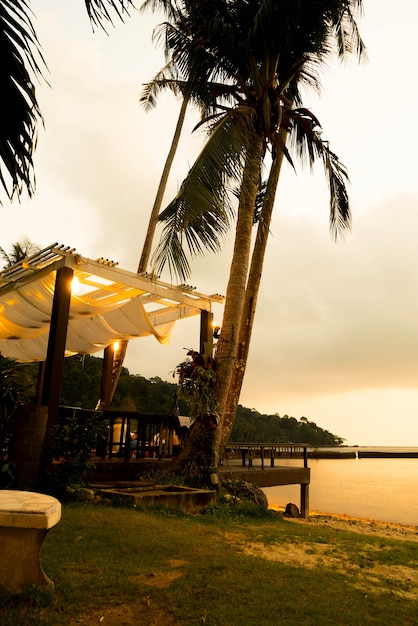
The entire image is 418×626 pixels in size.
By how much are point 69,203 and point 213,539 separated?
23.4 feet

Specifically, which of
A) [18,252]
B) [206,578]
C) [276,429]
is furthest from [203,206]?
[276,429]

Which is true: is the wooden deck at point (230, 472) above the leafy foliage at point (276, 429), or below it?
below

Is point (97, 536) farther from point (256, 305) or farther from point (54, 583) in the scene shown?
point (256, 305)

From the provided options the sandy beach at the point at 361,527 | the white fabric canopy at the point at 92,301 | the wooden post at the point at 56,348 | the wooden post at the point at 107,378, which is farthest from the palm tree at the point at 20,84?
the wooden post at the point at 107,378

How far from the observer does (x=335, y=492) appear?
2792 cm

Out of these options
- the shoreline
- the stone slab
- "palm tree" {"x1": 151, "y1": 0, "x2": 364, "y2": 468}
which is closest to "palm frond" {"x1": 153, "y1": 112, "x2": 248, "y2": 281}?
"palm tree" {"x1": 151, "y1": 0, "x2": 364, "y2": 468}

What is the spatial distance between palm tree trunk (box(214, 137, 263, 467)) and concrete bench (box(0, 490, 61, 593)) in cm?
488

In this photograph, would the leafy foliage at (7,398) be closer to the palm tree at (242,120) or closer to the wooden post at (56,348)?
the wooden post at (56,348)

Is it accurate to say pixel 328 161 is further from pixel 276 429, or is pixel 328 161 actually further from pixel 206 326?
pixel 276 429

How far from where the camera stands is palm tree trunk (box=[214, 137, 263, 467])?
25.1 ft

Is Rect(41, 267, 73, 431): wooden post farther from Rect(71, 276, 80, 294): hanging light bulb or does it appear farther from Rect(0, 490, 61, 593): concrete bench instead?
Rect(0, 490, 61, 593): concrete bench

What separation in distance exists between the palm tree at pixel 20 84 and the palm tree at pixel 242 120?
17.8 feet

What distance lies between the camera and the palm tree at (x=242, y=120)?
24.5ft

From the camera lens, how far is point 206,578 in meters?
3.17
